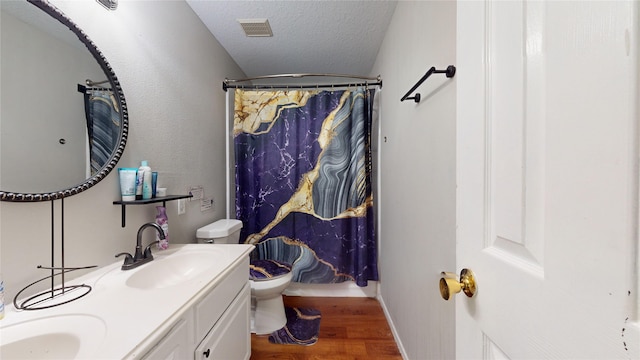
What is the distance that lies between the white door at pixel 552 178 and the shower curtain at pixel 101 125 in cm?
126

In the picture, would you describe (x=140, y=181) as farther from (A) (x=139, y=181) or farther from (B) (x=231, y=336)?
(B) (x=231, y=336)

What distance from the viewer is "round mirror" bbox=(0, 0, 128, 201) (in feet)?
2.26

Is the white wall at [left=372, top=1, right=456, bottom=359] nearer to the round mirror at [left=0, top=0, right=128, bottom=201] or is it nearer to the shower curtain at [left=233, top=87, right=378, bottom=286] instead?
the shower curtain at [left=233, top=87, right=378, bottom=286]

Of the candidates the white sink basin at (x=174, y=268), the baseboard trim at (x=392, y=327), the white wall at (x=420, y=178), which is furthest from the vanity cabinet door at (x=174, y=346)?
the baseboard trim at (x=392, y=327)

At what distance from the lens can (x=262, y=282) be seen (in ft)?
5.12

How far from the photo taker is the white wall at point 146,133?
747 millimetres

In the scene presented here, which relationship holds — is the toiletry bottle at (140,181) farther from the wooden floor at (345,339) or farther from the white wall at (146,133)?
the wooden floor at (345,339)

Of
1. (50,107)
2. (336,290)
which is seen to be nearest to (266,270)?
(336,290)

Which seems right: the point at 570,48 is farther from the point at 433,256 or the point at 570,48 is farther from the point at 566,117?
the point at 433,256

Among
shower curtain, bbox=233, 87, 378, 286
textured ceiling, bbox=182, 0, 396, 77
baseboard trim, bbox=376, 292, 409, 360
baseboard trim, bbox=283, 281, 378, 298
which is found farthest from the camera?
baseboard trim, bbox=283, 281, 378, 298

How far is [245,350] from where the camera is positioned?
1.28 metres

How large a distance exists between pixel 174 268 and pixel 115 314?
504 millimetres

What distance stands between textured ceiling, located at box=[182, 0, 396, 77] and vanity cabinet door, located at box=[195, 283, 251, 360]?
173 cm

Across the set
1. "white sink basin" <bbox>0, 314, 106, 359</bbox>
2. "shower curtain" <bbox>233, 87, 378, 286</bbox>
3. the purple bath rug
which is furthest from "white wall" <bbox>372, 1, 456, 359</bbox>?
"white sink basin" <bbox>0, 314, 106, 359</bbox>
